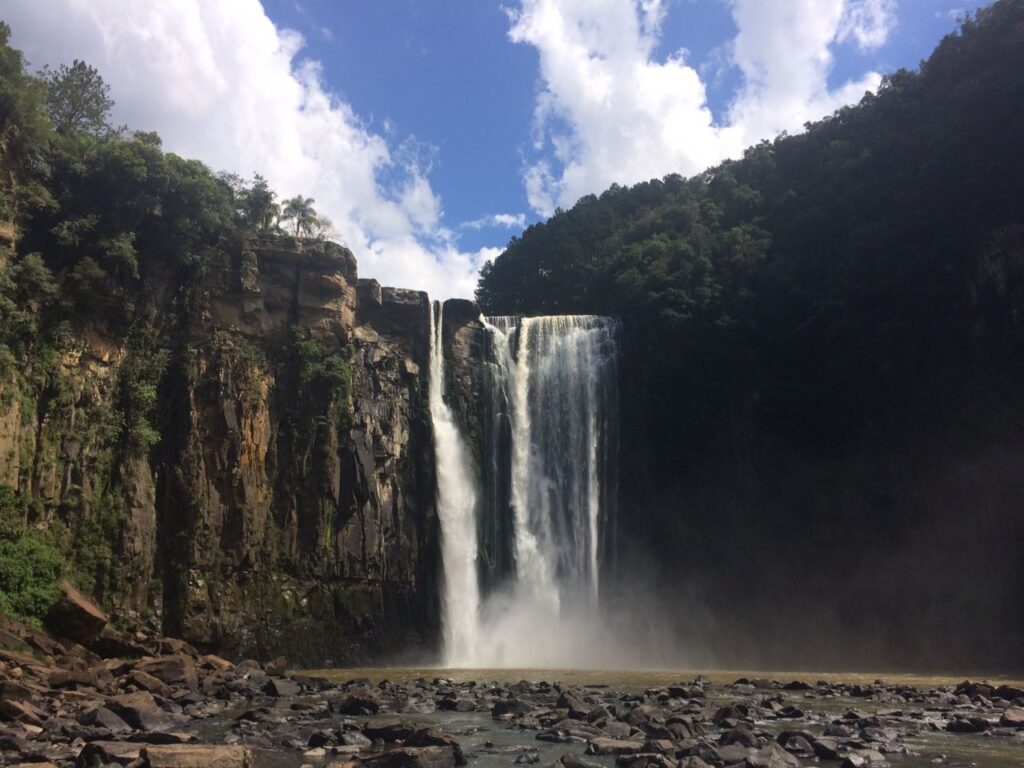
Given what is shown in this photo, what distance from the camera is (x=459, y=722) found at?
13594 mm

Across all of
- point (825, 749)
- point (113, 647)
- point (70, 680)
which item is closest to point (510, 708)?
point (825, 749)

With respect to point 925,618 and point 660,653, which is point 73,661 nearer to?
point 660,653

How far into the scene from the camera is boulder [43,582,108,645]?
2153 cm

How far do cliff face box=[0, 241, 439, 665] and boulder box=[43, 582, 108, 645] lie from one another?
3476 mm

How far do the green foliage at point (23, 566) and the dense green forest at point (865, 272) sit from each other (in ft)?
78.3

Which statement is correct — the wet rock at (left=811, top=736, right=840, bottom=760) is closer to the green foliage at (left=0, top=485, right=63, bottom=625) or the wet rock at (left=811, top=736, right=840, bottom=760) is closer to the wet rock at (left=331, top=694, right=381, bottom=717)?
the wet rock at (left=331, top=694, right=381, bottom=717)

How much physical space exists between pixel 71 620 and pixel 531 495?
1789 cm

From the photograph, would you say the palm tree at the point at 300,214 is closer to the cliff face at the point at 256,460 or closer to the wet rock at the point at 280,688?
the cliff face at the point at 256,460

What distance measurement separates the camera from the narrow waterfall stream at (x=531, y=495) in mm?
31828

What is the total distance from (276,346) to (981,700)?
25.8 meters

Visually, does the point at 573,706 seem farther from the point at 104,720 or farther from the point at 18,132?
the point at 18,132

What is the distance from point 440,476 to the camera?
110 feet

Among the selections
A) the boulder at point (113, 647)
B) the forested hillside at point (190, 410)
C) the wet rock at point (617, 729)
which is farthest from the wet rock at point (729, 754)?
the forested hillside at point (190, 410)

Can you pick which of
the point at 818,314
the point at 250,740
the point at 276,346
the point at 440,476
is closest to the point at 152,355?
the point at 276,346
